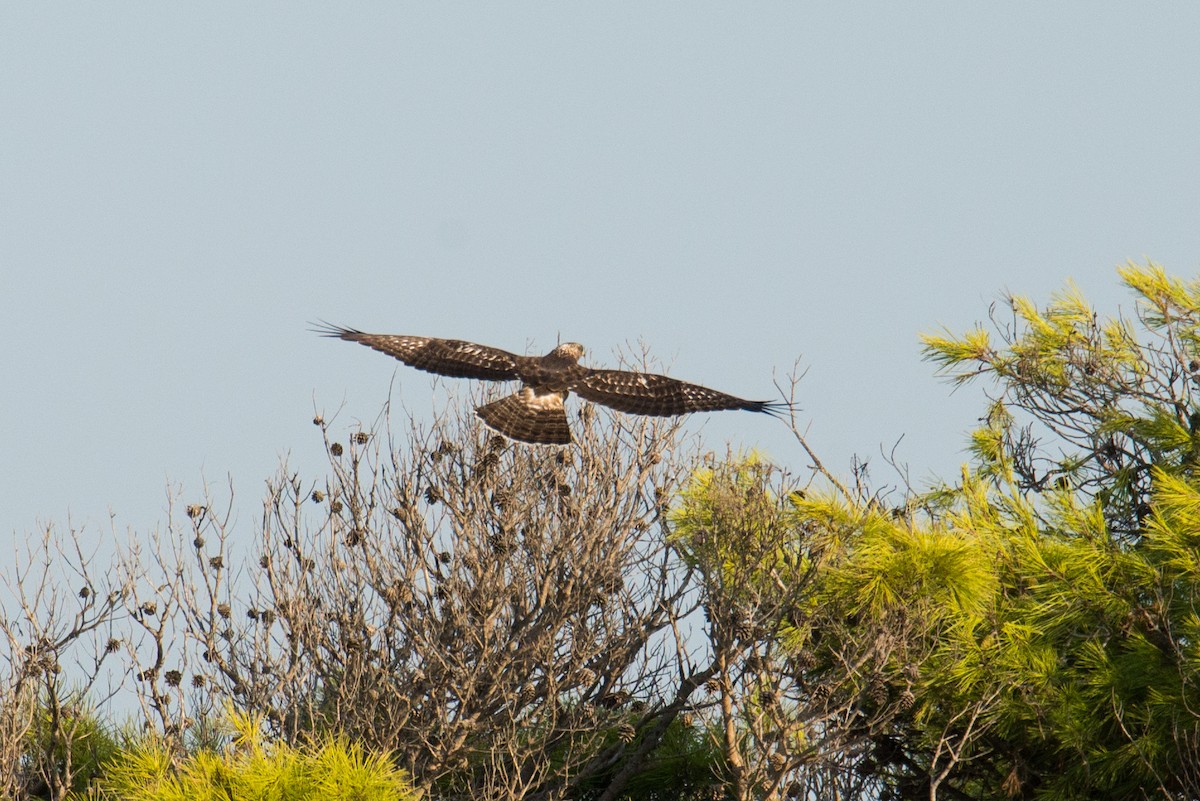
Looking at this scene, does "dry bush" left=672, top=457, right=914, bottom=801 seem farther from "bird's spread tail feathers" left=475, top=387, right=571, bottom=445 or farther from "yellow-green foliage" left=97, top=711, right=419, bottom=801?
"yellow-green foliage" left=97, top=711, right=419, bottom=801

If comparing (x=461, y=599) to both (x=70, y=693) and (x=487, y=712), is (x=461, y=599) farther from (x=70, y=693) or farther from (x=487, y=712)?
(x=70, y=693)

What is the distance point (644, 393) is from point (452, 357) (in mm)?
1578

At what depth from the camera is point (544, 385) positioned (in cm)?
1180

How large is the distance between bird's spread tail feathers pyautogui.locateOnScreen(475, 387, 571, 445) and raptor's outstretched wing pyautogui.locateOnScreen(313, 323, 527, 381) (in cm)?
41

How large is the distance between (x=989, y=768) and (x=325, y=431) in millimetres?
5763

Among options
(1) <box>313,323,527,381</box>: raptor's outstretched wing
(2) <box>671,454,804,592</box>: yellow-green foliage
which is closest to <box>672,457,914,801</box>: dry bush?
(2) <box>671,454,804,592</box>: yellow-green foliage

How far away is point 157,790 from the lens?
27.1 feet

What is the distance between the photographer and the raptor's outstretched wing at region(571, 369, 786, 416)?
11633mm

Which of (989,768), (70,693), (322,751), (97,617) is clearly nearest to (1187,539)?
(989,768)

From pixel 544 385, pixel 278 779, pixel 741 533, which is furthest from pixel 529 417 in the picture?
pixel 278 779

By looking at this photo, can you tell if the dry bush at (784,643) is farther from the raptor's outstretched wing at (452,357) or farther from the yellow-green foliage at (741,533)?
the raptor's outstretched wing at (452,357)

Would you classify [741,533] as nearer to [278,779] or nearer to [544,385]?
[544,385]

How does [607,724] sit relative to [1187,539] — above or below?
below

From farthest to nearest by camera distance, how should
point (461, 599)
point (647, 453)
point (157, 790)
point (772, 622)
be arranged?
point (647, 453) < point (461, 599) < point (772, 622) < point (157, 790)
